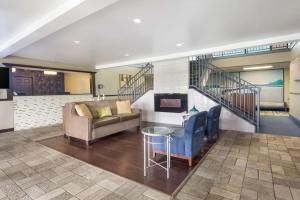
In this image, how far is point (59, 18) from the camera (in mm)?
2428

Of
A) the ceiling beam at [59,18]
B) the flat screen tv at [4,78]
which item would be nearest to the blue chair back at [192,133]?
the ceiling beam at [59,18]

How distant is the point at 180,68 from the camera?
6094 millimetres

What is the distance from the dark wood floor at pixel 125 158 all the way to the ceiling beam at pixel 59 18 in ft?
7.74

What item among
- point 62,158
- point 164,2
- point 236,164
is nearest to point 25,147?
point 62,158

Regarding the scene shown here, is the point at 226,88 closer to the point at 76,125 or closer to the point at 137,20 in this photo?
the point at 137,20

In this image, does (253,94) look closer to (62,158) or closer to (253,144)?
(253,144)

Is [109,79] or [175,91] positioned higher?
[109,79]

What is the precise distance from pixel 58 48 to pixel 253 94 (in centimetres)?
587

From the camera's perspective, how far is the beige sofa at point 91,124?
3963mm

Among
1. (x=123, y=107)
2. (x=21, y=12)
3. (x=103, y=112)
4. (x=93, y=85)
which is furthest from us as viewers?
(x=93, y=85)

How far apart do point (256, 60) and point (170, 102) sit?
14.7ft

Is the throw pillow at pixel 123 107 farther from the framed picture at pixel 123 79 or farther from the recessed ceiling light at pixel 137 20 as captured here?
the framed picture at pixel 123 79

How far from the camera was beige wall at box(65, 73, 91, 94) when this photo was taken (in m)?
8.55

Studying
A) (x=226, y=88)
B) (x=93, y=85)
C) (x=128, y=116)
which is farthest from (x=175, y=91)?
(x=93, y=85)
